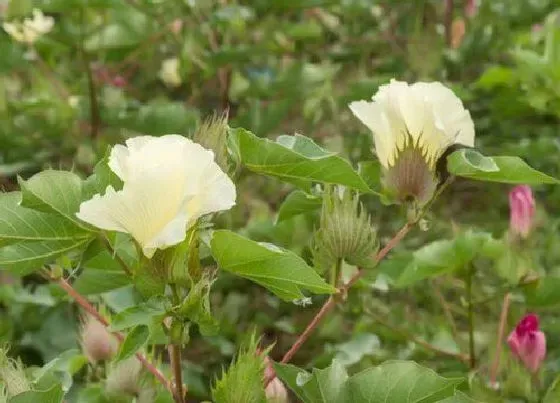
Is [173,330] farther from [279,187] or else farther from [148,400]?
[279,187]

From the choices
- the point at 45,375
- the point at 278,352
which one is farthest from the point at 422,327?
the point at 45,375

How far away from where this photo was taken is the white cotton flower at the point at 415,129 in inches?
27.0

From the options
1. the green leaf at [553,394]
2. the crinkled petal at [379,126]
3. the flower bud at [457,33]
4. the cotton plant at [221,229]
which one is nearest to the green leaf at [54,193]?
the cotton plant at [221,229]

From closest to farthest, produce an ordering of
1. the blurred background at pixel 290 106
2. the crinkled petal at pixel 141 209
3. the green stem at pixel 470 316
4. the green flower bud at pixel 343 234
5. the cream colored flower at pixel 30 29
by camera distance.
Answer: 1. the crinkled petal at pixel 141 209
2. the green flower bud at pixel 343 234
3. the green stem at pixel 470 316
4. the blurred background at pixel 290 106
5. the cream colored flower at pixel 30 29

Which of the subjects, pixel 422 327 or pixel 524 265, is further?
pixel 422 327

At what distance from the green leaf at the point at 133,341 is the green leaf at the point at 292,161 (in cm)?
13

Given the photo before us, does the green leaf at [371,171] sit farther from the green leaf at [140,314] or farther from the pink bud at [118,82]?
the pink bud at [118,82]

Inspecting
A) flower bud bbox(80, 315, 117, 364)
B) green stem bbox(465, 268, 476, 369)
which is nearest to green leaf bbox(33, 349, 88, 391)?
flower bud bbox(80, 315, 117, 364)

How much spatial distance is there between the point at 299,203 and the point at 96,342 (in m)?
0.22

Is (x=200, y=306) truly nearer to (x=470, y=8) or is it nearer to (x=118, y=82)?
(x=118, y=82)

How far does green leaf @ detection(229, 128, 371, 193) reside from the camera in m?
0.62

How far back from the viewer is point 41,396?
1.86 ft

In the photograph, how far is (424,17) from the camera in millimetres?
1674

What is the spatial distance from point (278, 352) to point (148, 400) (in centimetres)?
73
